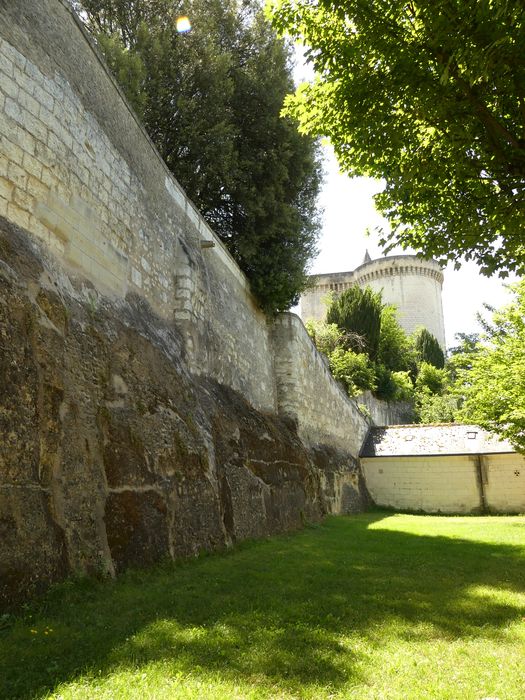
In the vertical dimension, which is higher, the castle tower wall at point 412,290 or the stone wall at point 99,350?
the castle tower wall at point 412,290

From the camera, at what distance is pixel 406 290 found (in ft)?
147

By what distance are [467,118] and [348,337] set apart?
75.9 feet

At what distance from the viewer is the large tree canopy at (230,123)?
41.9ft

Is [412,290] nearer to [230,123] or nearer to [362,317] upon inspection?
[362,317]

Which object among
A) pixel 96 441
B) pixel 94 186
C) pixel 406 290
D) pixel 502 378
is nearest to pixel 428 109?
pixel 94 186

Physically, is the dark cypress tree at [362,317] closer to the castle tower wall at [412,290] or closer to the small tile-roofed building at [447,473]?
the small tile-roofed building at [447,473]

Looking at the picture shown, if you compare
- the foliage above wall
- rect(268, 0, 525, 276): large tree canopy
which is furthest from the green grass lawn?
the foliage above wall

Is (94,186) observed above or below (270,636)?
above

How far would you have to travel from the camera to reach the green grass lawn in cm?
279

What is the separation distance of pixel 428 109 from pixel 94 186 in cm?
400

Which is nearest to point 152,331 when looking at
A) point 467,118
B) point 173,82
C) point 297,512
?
point 467,118

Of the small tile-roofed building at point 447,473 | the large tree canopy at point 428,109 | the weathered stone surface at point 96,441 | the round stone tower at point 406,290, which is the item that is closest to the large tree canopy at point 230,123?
the weathered stone surface at point 96,441

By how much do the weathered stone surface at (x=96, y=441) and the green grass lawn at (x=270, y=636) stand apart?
1.15 ft

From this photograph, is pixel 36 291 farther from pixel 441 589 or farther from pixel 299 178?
pixel 299 178
